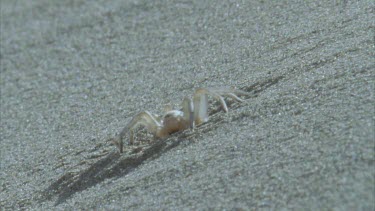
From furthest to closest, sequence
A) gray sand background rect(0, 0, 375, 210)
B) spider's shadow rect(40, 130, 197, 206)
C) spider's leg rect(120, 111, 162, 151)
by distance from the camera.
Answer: spider's leg rect(120, 111, 162, 151), spider's shadow rect(40, 130, 197, 206), gray sand background rect(0, 0, 375, 210)

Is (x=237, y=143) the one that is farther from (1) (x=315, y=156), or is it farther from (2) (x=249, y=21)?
(2) (x=249, y=21)

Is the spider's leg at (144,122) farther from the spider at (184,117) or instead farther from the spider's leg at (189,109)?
the spider's leg at (189,109)

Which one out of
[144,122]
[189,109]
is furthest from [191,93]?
[189,109]

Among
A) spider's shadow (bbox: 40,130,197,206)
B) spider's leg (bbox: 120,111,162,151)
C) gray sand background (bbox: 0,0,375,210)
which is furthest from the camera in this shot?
spider's leg (bbox: 120,111,162,151)

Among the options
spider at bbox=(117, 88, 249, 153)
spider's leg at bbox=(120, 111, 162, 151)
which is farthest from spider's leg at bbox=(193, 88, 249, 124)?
spider's leg at bbox=(120, 111, 162, 151)

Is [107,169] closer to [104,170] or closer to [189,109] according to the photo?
[104,170]

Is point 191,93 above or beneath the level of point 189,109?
beneath

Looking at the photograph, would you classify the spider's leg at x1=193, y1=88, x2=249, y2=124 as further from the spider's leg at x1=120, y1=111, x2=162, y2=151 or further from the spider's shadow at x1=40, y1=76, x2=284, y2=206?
the spider's leg at x1=120, y1=111, x2=162, y2=151
